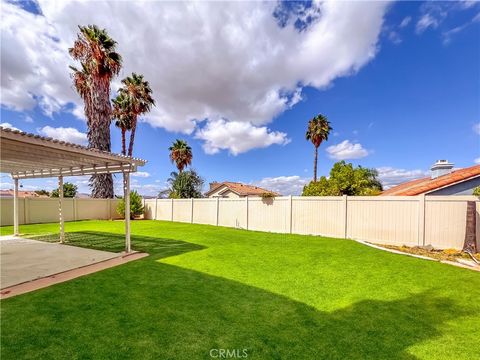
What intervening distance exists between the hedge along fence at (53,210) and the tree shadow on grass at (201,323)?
1218 centimetres

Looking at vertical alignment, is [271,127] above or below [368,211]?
above

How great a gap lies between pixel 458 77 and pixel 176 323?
1459 centimetres

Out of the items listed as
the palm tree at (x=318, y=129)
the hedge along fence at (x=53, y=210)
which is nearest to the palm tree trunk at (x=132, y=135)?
the hedge along fence at (x=53, y=210)

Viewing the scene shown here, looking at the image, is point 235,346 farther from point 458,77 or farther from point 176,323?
point 458,77

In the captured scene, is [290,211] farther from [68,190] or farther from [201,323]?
[68,190]

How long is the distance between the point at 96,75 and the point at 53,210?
11003mm

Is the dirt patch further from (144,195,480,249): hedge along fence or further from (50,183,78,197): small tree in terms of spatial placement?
(50,183,78,197): small tree

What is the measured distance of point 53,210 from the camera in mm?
17531

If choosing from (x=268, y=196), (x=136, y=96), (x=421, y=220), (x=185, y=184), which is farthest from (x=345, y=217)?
(x=136, y=96)

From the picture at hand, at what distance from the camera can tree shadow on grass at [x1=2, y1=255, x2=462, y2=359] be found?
2.66 meters

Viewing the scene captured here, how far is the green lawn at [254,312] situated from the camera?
2705mm

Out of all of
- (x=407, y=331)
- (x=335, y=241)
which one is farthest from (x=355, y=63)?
(x=407, y=331)

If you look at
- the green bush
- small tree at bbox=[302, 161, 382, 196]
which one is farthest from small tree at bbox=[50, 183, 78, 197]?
small tree at bbox=[302, 161, 382, 196]

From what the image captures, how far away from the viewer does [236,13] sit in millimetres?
8430
